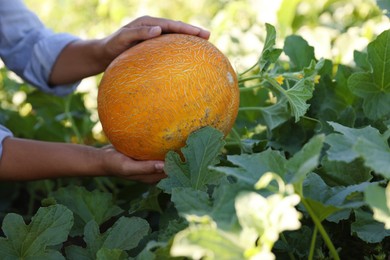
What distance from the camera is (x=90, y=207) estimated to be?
5.33 feet

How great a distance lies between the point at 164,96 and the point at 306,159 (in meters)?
0.56

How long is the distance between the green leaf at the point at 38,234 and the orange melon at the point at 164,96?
1.05 feet

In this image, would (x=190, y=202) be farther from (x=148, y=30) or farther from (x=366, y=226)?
(x=148, y=30)

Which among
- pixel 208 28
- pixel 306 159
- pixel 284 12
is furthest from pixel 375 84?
pixel 208 28

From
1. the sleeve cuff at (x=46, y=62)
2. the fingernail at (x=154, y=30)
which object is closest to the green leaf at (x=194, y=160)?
the fingernail at (x=154, y=30)

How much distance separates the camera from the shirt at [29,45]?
2291mm

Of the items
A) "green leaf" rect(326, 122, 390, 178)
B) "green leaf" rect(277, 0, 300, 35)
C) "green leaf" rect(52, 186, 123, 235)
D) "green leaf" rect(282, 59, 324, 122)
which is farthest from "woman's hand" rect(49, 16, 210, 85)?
"green leaf" rect(277, 0, 300, 35)

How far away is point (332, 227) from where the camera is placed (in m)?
1.47

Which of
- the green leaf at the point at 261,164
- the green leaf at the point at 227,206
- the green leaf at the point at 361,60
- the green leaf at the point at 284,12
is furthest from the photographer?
the green leaf at the point at 284,12

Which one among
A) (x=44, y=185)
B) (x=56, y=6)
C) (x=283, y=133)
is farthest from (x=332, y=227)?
(x=56, y=6)

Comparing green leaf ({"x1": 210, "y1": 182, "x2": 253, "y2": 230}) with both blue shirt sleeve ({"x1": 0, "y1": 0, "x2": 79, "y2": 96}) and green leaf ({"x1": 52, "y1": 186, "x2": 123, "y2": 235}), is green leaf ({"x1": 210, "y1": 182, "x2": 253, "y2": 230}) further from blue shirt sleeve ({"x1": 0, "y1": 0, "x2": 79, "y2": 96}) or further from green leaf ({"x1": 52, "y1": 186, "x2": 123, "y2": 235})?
blue shirt sleeve ({"x1": 0, "y1": 0, "x2": 79, "y2": 96})

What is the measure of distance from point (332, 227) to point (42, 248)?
674 mm

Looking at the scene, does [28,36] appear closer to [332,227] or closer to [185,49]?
[185,49]

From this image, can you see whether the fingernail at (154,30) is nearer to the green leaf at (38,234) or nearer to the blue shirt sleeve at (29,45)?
the green leaf at (38,234)
